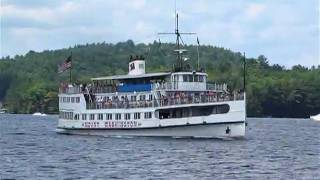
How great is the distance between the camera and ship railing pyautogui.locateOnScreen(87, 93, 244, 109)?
7944 centimetres

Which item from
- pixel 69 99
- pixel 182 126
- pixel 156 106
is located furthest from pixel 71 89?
pixel 182 126

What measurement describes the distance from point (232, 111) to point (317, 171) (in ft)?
78.2

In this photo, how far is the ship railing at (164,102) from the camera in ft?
261

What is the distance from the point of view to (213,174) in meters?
52.9

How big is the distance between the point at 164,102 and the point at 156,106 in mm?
912

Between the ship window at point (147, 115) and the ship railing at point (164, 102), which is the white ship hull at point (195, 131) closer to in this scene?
the ship window at point (147, 115)

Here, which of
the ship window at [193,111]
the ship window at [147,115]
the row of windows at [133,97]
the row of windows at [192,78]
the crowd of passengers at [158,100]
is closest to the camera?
the ship window at [193,111]

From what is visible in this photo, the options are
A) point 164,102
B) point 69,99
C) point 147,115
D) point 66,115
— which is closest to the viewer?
point 164,102

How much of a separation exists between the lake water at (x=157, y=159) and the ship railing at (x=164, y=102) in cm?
351

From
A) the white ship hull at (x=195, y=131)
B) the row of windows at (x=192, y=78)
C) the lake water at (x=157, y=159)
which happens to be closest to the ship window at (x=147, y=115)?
the white ship hull at (x=195, y=131)

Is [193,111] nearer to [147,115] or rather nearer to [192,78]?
[192,78]

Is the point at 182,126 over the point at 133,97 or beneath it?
beneath

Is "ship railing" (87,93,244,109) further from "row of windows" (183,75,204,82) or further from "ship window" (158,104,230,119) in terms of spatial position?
"row of windows" (183,75,204,82)

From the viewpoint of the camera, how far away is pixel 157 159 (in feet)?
206
